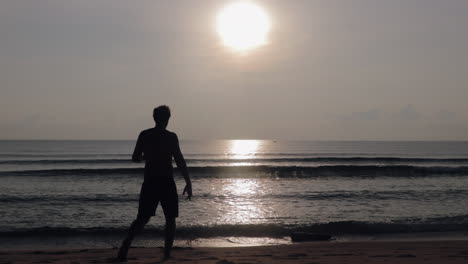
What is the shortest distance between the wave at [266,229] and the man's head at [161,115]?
16.9 feet

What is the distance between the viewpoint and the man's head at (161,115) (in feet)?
20.0

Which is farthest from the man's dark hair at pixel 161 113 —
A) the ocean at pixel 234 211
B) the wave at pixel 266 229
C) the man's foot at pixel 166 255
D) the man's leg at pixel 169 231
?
the wave at pixel 266 229

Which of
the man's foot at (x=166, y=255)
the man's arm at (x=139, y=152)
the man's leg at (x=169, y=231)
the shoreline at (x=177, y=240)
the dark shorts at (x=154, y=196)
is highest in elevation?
the man's arm at (x=139, y=152)

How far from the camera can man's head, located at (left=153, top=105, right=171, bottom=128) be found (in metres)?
6.09

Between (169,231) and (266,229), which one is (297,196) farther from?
(169,231)

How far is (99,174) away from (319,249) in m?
20.7

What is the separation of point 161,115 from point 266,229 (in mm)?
5843

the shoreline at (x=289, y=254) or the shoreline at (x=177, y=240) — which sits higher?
the shoreline at (x=289, y=254)

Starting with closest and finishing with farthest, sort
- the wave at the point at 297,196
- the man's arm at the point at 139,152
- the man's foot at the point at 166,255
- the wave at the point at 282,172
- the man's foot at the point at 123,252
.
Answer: the man's arm at the point at 139,152
the man's foot at the point at 123,252
the man's foot at the point at 166,255
the wave at the point at 297,196
the wave at the point at 282,172

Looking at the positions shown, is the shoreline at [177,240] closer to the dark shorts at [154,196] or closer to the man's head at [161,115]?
the dark shorts at [154,196]

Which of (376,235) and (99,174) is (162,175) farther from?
(99,174)

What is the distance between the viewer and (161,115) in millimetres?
6102

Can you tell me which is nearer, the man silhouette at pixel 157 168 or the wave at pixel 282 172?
the man silhouette at pixel 157 168

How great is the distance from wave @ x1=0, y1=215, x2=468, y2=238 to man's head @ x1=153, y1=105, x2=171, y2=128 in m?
5.15
